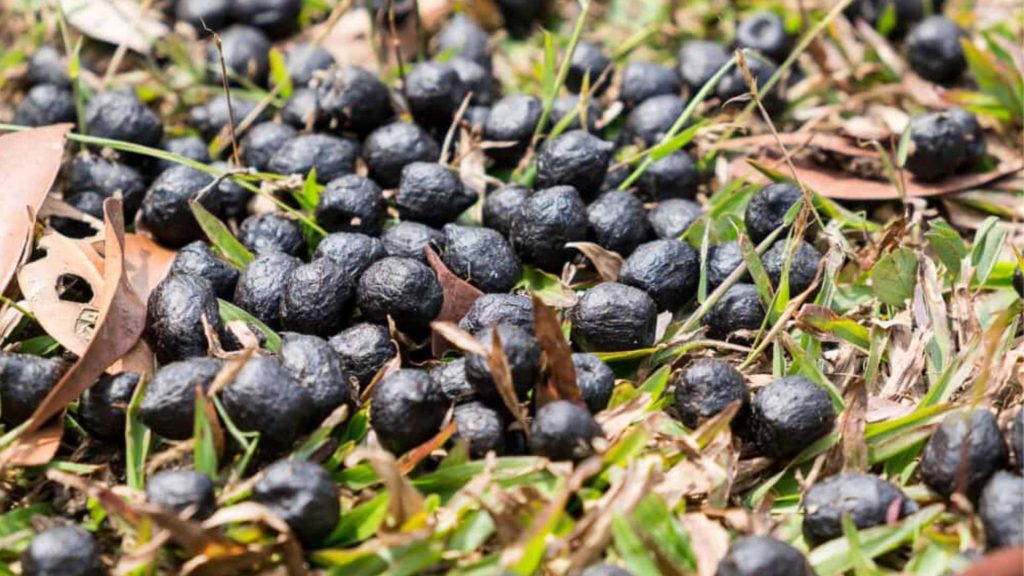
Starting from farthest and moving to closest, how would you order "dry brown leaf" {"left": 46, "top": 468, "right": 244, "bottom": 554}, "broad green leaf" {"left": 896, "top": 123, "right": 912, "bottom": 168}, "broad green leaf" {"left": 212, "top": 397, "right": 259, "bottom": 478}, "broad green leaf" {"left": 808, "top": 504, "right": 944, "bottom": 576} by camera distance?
1. "broad green leaf" {"left": 896, "top": 123, "right": 912, "bottom": 168}
2. "broad green leaf" {"left": 212, "top": 397, "right": 259, "bottom": 478}
3. "broad green leaf" {"left": 808, "top": 504, "right": 944, "bottom": 576}
4. "dry brown leaf" {"left": 46, "top": 468, "right": 244, "bottom": 554}

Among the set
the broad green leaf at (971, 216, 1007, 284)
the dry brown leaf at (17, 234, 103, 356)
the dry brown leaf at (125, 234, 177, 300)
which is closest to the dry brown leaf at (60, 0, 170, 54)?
the dry brown leaf at (125, 234, 177, 300)

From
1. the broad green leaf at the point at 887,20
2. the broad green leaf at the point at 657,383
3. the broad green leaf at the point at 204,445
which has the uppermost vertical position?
the broad green leaf at the point at 887,20

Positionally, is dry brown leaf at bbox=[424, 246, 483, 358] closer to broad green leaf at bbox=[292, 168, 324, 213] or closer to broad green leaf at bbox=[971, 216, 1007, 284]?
broad green leaf at bbox=[292, 168, 324, 213]

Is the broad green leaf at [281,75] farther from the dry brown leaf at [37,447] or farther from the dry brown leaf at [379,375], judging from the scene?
the dry brown leaf at [37,447]

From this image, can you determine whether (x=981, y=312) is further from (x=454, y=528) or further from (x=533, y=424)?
(x=454, y=528)

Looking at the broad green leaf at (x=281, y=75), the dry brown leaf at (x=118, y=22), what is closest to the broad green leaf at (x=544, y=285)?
the broad green leaf at (x=281, y=75)

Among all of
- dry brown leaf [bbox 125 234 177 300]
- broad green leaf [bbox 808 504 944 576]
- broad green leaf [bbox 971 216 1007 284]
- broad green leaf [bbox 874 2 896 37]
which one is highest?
broad green leaf [bbox 874 2 896 37]

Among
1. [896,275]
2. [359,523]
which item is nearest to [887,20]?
[896,275]
